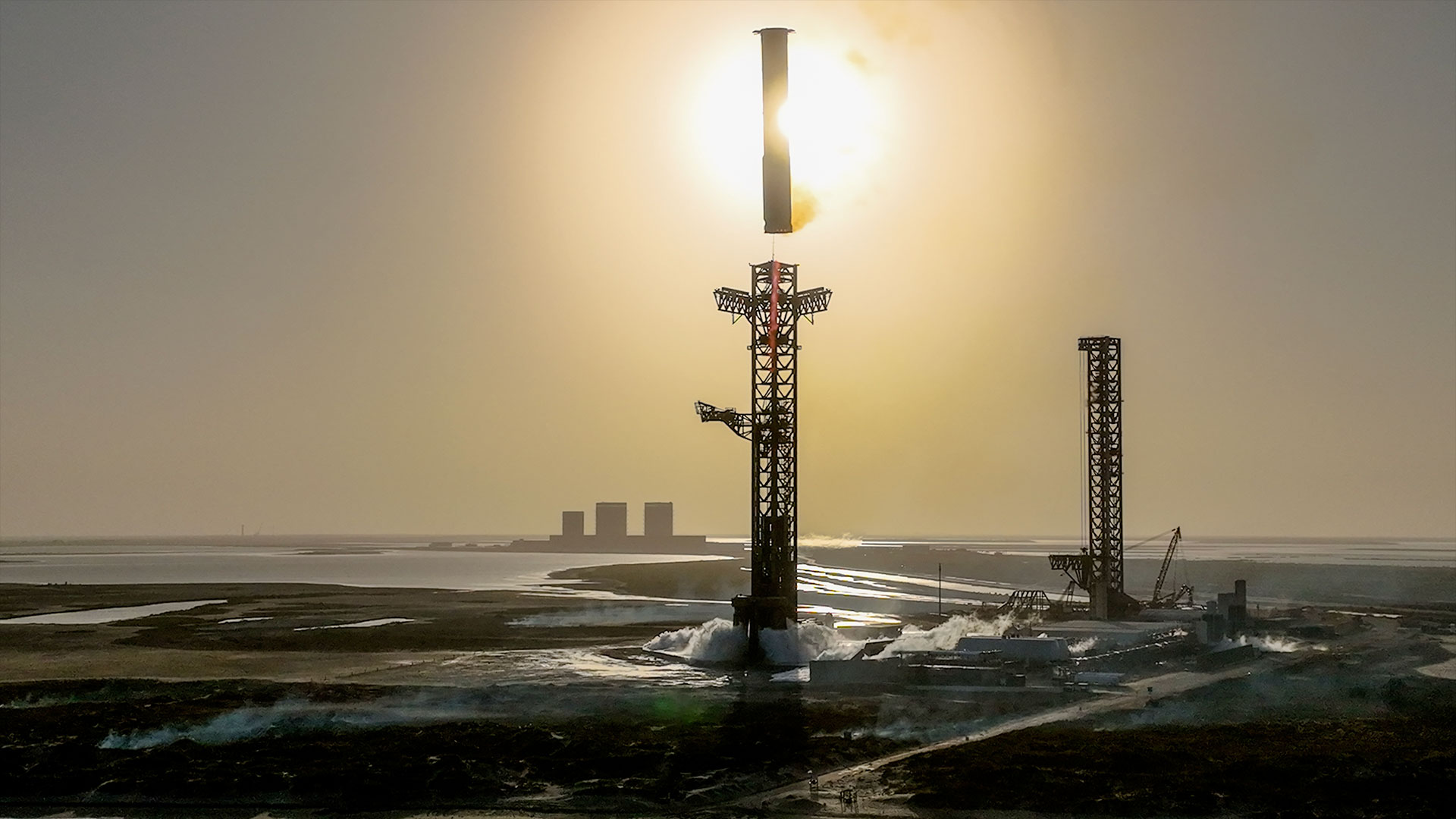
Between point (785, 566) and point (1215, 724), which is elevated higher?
point (785, 566)

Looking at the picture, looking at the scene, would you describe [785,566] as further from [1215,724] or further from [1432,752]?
[1432,752]

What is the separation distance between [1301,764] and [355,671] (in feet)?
147

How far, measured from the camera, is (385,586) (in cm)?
17350

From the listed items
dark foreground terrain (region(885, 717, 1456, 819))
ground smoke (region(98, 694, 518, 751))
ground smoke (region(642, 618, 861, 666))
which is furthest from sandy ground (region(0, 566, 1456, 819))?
ground smoke (region(642, 618, 861, 666))

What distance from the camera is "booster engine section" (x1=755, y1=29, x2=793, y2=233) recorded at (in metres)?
70.8

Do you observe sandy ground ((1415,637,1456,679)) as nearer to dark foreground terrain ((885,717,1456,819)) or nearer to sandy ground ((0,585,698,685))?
dark foreground terrain ((885,717,1456,819))

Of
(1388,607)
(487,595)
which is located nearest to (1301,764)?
(1388,607)

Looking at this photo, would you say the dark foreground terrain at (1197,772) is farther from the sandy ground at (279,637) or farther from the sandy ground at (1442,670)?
the sandy ground at (279,637)

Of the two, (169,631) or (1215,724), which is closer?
(1215,724)

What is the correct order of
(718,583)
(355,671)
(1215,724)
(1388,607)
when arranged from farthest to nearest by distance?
(718,583)
(1388,607)
(355,671)
(1215,724)

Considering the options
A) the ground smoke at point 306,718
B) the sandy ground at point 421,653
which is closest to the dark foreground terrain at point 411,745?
the ground smoke at point 306,718

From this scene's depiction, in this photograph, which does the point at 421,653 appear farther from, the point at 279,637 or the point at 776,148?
the point at 776,148

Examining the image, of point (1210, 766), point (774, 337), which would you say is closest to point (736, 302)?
point (774, 337)

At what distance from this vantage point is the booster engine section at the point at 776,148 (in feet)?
232
